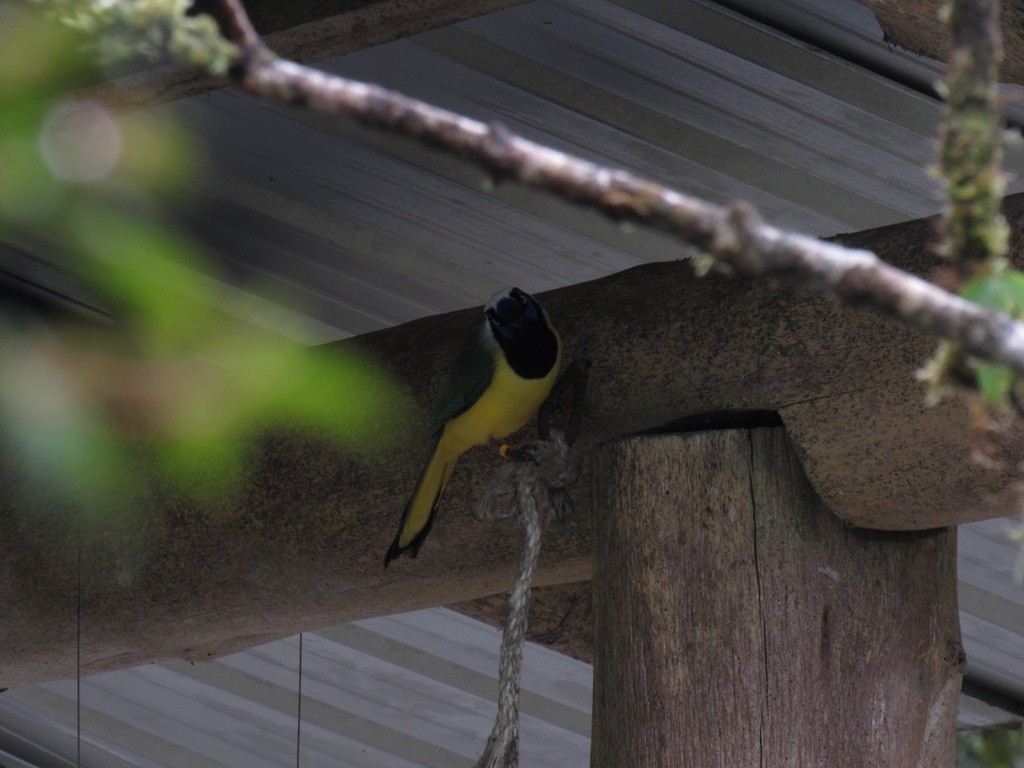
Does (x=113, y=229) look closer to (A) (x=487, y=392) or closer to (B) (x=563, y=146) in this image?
(A) (x=487, y=392)

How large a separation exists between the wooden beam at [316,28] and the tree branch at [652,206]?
1528 millimetres

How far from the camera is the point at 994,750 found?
5992 millimetres

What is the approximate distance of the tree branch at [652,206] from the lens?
0.52m

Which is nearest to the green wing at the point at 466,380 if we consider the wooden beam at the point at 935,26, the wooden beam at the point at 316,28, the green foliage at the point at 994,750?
the wooden beam at the point at 316,28

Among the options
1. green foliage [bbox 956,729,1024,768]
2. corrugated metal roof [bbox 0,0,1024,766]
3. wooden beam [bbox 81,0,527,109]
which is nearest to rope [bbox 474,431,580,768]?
corrugated metal roof [bbox 0,0,1024,766]

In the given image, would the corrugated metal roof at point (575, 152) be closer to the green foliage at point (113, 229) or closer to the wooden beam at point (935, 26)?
the wooden beam at point (935, 26)

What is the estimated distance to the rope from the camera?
6.31 ft

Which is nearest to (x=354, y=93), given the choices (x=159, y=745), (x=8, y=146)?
(x=8, y=146)

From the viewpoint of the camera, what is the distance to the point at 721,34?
2494 mm

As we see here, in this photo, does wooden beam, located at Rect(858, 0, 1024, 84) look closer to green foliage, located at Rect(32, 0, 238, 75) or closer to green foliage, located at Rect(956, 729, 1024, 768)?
green foliage, located at Rect(32, 0, 238, 75)

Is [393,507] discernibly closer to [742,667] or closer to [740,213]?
[742,667]

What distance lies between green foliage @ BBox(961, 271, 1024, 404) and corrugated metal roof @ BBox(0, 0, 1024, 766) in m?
1.54

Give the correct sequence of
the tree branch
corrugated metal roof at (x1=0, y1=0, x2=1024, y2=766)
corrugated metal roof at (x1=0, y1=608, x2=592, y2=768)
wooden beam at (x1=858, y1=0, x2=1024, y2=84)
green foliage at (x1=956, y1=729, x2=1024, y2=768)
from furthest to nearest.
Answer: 1. green foliage at (x1=956, y1=729, x2=1024, y2=768)
2. corrugated metal roof at (x1=0, y1=608, x2=592, y2=768)
3. corrugated metal roof at (x1=0, y1=0, x2=1024, y2=766)
4. wooden beam at (x1=858, y1=0, x2=1024, y2=84)
5. the tree branch

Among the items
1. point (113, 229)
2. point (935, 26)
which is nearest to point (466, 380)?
point (935, 26)
